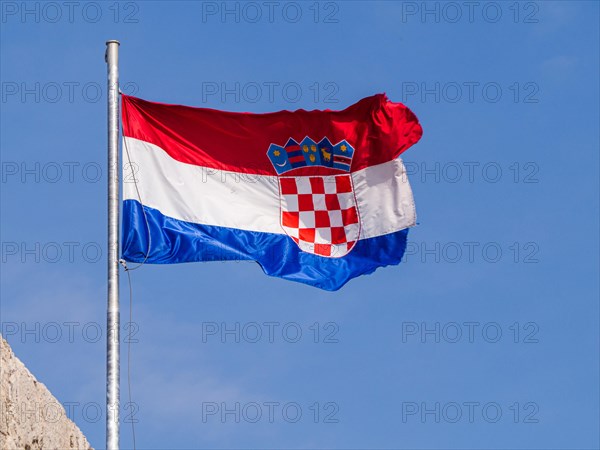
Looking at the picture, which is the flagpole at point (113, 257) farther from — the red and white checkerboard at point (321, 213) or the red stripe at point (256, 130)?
the red and white checkerboard at point (321, 213)

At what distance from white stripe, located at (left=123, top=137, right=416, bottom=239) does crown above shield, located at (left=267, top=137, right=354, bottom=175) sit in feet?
0.86

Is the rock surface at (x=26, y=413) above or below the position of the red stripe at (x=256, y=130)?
below

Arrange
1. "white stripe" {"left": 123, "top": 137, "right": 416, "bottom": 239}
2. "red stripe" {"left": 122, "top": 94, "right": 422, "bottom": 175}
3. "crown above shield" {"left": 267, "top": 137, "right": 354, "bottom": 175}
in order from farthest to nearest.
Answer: "crown above shield" {"left": 267, "top": 137, "right": 354, "bottom": 175} → "red stripe" {"left": 122, "top": 94, "right": 422, "bottom": 175} → "white stripe" {"left": 123, "top": 137, "right": 416, "bottom": 239}

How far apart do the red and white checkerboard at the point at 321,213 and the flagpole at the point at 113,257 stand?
10.9 feet

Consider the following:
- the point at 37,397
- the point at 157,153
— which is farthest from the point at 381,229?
the point at 37,397

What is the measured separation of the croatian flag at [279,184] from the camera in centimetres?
1692

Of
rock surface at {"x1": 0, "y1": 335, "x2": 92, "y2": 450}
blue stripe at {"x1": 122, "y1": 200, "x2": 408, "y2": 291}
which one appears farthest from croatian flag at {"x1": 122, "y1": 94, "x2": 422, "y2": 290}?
rock surface at {"x1": 0, "y1": 335, "x2": 92, "y2": 450}

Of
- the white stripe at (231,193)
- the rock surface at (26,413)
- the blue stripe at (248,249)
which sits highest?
the white stripe at (231,193)

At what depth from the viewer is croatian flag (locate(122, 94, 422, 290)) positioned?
55.5 feet

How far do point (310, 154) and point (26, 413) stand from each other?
599 centimetres

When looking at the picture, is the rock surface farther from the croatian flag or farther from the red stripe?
the red stripe

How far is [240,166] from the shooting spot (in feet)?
58.8

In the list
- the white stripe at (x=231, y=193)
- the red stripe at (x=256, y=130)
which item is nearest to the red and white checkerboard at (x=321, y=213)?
the white stripe at (x=231, y=193)

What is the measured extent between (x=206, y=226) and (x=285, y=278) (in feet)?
4.08
